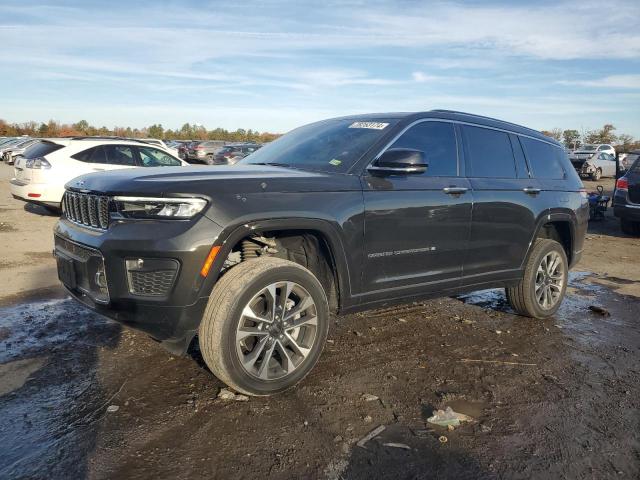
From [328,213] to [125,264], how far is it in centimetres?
131

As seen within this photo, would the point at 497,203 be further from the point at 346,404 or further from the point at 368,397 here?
the point at 346,404

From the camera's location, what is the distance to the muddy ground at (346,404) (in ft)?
9.14

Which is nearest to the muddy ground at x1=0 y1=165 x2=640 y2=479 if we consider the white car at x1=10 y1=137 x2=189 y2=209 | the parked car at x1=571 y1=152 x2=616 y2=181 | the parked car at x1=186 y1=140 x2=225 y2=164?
the white car at x1=10 y1=137 x2=189 y2=209

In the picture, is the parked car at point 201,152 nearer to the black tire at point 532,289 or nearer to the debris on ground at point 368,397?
the black tire at point 532,289

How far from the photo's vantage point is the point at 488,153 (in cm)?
498

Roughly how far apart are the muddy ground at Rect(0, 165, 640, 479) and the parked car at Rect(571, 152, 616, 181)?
79.9 ft

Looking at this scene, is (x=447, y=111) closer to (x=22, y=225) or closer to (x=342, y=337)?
(x=342, y=337)

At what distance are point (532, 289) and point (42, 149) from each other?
32.2 feet

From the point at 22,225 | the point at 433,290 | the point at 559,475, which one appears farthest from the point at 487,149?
the point at 22,225

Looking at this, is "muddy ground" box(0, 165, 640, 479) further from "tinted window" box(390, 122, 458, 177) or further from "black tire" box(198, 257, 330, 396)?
"tinted window" box(390, 122, 458, 177)

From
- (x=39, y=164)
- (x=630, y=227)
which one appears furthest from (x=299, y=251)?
(x=630, y=227)

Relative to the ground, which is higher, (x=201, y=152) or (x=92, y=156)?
(x=92, y=156)

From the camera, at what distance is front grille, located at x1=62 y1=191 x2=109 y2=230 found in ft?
11.0

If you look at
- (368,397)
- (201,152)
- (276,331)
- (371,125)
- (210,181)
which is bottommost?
(201,152)
